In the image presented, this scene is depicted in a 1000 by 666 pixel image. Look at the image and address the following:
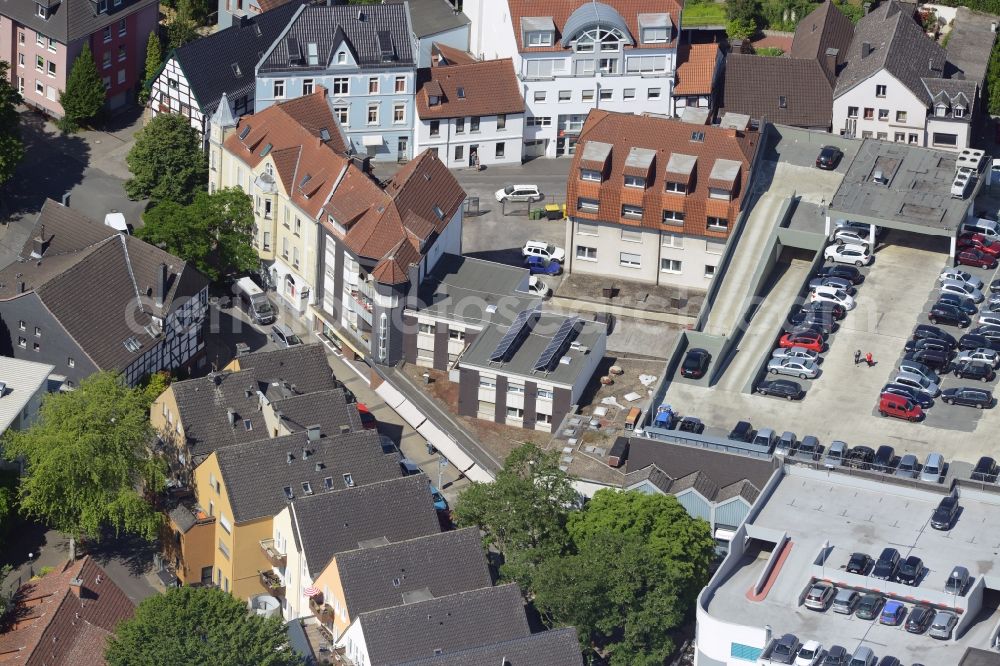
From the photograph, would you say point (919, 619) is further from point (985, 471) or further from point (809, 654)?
point (985, 471)

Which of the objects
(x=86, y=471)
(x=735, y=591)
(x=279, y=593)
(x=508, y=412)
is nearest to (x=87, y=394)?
(x=86, y=471)

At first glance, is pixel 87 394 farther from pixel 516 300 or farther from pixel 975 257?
pixel 975 257

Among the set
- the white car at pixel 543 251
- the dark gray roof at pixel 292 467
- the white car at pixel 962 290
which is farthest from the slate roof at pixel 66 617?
the white car at pixel 962 290

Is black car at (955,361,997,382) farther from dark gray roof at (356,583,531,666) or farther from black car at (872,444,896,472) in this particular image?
dark gray roof at (356,583,531,666)

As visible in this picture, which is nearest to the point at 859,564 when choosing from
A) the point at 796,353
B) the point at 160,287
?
the point at 796,353

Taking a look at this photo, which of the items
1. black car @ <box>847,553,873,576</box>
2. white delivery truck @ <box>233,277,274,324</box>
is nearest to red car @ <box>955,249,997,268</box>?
black car @ <box>847,553,873,576</box>
